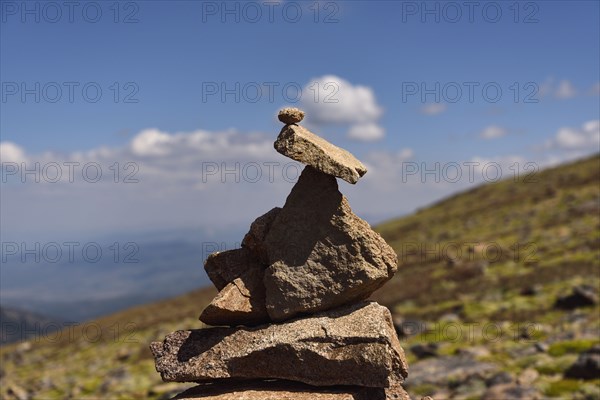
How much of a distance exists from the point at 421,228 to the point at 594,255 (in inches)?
3103

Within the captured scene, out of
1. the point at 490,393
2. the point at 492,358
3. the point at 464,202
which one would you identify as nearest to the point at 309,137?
the point at 490,393

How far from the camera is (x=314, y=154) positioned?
1423 centimetres

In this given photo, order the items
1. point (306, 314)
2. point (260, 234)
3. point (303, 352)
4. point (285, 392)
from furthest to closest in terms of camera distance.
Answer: point (260, 234) < point (306, 314) < point (285, 392) < point (303, 352)

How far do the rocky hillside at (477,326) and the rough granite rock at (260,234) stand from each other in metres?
18.8

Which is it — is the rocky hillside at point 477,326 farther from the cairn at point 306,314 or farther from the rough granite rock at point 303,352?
the cairn at point 306,314

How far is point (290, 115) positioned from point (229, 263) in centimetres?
468

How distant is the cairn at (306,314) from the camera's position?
14125 millimetres

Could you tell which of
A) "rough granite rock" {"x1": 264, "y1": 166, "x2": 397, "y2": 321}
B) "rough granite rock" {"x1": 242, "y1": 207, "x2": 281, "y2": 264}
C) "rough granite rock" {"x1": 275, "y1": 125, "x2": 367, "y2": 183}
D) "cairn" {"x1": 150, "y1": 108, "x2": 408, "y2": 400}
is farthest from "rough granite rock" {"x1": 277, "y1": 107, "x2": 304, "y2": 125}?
"rough granite rock" {"x1": 242, "y1": 207, "x2": 281, "y2": 264}

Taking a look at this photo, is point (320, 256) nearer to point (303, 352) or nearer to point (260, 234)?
point (260, 234)

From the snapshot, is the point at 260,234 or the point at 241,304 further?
the point at 260,234

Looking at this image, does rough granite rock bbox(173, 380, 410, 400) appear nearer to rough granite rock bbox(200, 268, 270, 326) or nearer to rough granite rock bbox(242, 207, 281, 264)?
rough granite rock bbox(200, 268, 270, 326)

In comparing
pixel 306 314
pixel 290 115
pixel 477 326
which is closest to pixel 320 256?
pixel 306 314

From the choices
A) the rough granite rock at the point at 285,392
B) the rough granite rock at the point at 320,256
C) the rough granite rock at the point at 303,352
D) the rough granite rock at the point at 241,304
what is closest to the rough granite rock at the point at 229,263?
the rough granite rock at the point at 241,304

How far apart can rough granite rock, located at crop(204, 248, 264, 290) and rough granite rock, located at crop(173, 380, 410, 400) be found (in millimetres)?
2993
